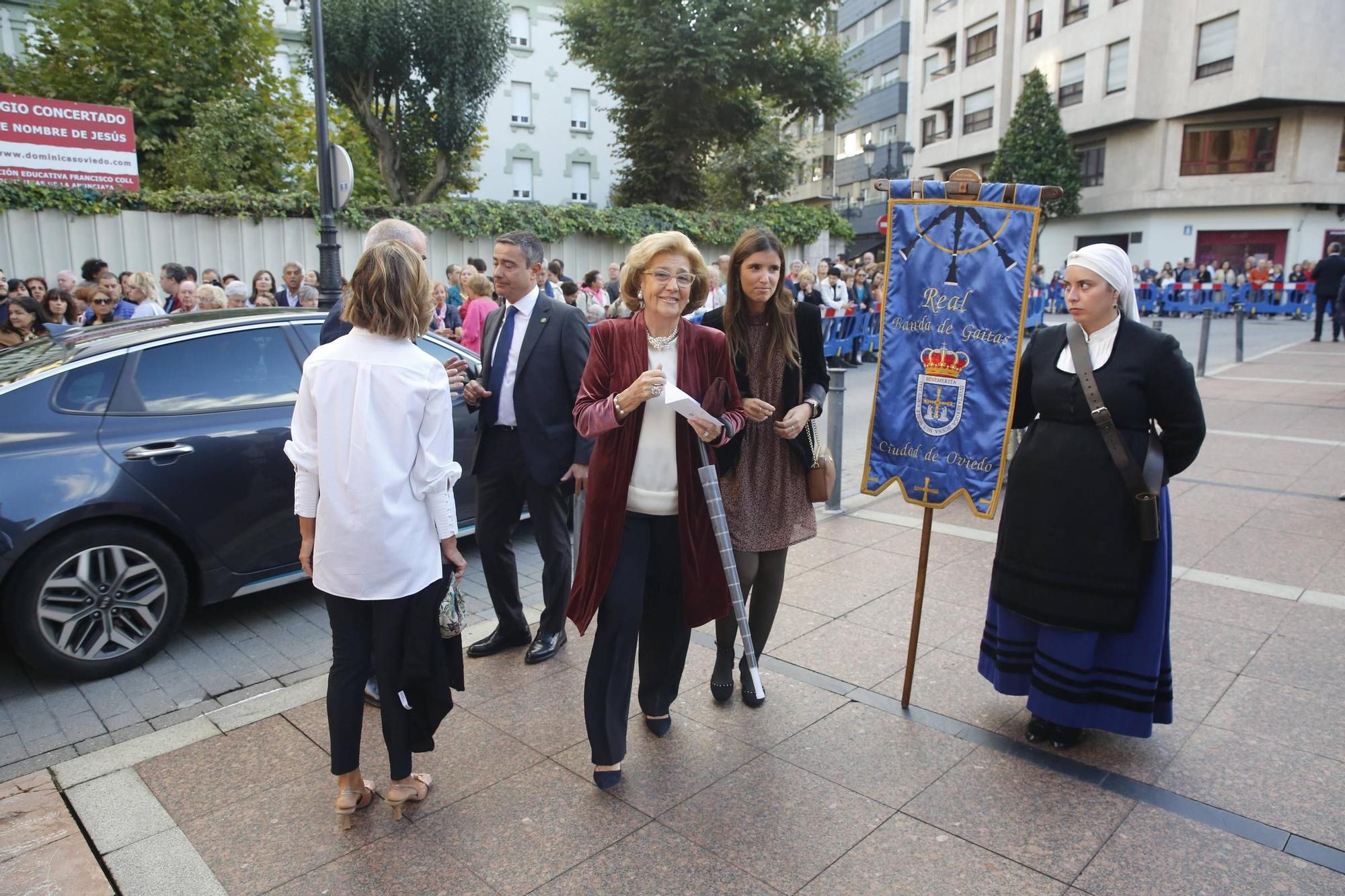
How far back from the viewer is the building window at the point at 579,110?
4272 cm

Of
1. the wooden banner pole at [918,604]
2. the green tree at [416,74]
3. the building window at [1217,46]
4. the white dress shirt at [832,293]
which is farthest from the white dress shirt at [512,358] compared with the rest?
the building window at [1217,46]

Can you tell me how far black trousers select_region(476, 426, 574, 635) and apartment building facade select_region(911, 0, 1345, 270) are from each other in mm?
33955

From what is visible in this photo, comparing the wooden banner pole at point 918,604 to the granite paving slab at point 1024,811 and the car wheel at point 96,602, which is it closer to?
the granite paving slab at point 1024,811

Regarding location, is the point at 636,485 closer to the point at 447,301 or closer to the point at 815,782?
the point at 815,782

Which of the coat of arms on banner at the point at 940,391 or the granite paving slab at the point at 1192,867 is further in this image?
the coat of arms on banner at the point at 940,391

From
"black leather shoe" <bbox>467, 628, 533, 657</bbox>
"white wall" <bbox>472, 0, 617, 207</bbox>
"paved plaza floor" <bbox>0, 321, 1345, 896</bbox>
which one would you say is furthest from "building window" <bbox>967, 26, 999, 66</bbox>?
"black leather shoe" <bbox>467, 628, 533, 657</bbox>

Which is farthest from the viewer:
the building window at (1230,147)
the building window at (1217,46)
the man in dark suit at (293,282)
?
the building window at (1230,147)

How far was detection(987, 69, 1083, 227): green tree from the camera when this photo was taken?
3422 centimetres

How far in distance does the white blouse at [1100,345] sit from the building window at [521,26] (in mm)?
42306

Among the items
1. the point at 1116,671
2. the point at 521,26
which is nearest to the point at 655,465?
the point at 1116,671

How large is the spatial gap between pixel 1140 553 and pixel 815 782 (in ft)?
4.62

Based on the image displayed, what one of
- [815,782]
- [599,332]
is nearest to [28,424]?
[599,332]

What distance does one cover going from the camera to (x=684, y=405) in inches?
113

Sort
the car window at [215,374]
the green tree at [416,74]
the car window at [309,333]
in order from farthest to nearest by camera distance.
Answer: the green tree at [416,74] → the car window at [309,333] → the car window at [215,374]
